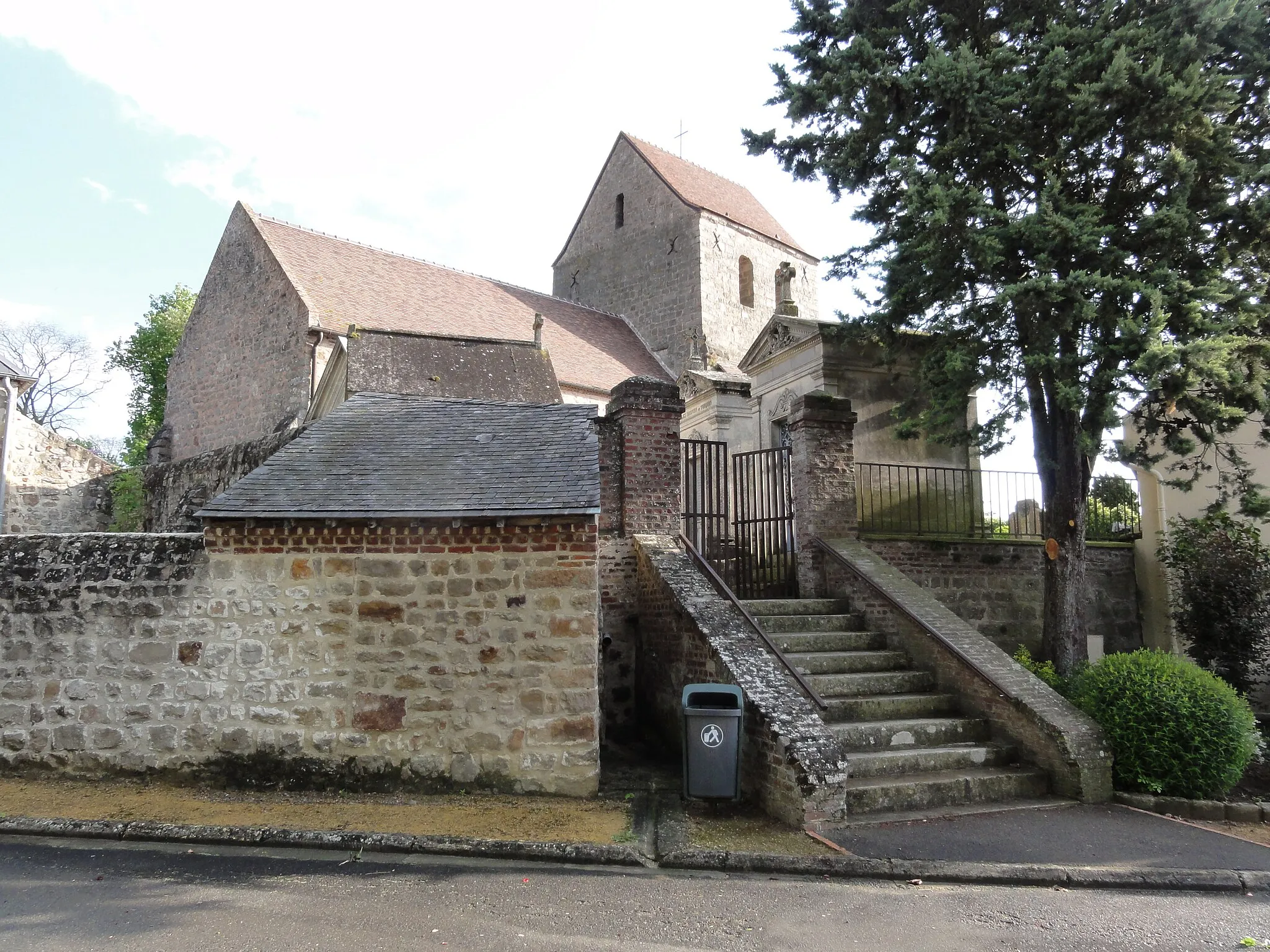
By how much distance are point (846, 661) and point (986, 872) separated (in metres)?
2.99

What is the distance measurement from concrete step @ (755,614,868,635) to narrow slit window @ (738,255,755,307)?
867 inches

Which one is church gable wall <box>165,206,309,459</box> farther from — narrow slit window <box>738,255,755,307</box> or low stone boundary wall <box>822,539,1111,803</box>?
narrow slit window <box>738,255,755,307</box>

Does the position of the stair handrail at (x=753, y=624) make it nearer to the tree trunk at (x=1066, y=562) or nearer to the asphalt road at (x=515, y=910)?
the asphalt road at (x=515, y=910)

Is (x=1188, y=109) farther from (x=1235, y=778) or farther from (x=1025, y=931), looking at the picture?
(x=1025, y=931)

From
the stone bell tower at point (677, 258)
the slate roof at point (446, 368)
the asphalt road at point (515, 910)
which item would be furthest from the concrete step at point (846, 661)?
the stone bell tower at point (677, 258)

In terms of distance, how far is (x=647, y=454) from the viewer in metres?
8.99

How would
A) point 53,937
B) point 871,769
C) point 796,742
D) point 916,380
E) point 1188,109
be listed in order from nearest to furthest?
1. point 53,937
2. point 796,742
3. point 871,769
4. point 1188,109
5. point 916,380

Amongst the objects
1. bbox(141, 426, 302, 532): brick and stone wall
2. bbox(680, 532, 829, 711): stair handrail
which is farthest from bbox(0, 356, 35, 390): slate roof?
bbox(680, 532, 829, 711): stair handrail

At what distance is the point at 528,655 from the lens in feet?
21.6

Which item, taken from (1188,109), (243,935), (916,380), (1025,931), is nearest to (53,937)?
(243,935)

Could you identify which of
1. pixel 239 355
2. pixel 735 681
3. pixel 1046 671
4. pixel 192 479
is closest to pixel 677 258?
pixel 239 355

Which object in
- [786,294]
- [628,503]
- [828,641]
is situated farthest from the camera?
[786,294]

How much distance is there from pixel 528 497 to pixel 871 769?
11.6ft

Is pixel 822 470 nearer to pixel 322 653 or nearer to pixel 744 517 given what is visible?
pixel 744 517
